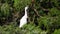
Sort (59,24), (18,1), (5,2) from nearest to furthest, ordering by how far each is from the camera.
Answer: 1. (18,1)
2. (59,24)
3. (5,2)

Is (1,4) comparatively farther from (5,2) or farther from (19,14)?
(19,14)

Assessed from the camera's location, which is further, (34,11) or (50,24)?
(34,11)

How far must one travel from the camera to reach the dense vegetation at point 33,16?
1311mm

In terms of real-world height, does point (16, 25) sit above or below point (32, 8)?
below

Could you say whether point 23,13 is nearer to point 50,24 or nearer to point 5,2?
point 5,2

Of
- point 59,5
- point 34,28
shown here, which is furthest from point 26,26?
point 59,5

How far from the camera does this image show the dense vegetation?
4.30ft

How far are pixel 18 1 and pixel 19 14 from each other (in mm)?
318

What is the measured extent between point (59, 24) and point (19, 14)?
349mm

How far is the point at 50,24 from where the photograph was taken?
1.33 metres

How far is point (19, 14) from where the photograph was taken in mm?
A: 1560

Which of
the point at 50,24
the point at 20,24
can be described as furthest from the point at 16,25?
the point at 50,24

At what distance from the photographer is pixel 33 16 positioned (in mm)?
1479

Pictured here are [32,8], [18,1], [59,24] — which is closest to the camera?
[18,1]
